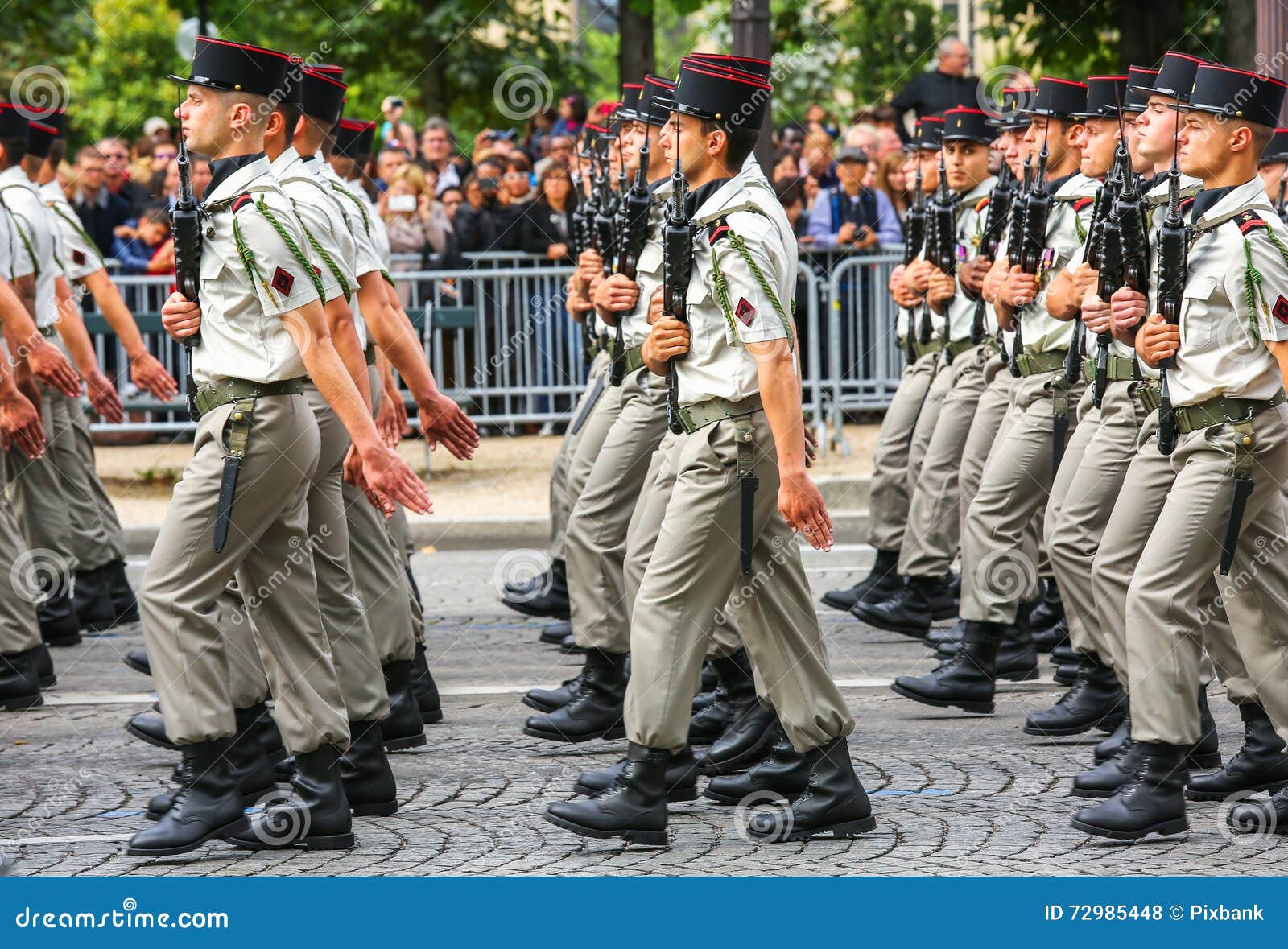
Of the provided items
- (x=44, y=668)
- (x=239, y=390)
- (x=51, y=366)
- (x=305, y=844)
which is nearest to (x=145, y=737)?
(x=305, y=844)

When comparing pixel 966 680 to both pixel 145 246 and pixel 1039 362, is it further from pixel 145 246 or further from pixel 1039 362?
pixel 145 246

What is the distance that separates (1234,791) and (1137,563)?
72cm

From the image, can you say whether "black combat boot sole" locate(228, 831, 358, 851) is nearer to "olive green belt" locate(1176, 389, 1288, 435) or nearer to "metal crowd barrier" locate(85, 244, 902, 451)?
"olive green belt" locate(1176, 389, 1288, 435)

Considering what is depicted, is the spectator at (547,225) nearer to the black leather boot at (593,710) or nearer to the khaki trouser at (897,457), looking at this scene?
the khaki trouser at (897,457)

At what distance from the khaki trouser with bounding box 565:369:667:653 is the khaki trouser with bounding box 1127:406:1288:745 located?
2.15 m

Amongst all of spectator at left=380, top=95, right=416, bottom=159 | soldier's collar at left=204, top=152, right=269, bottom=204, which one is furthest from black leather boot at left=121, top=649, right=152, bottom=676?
spectator at left=380, top=95, right=416, bottom=159

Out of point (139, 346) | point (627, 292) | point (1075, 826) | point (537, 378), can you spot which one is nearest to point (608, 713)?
point (627, 292)

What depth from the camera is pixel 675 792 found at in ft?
19.1

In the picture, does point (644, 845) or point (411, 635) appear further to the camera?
point (411, 635)

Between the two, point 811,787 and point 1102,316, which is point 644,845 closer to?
point 811,787

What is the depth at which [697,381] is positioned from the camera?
557cm

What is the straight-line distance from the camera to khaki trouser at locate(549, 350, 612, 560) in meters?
8.22

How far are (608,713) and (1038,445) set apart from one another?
189cm

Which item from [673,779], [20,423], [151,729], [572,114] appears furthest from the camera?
[572,114]
